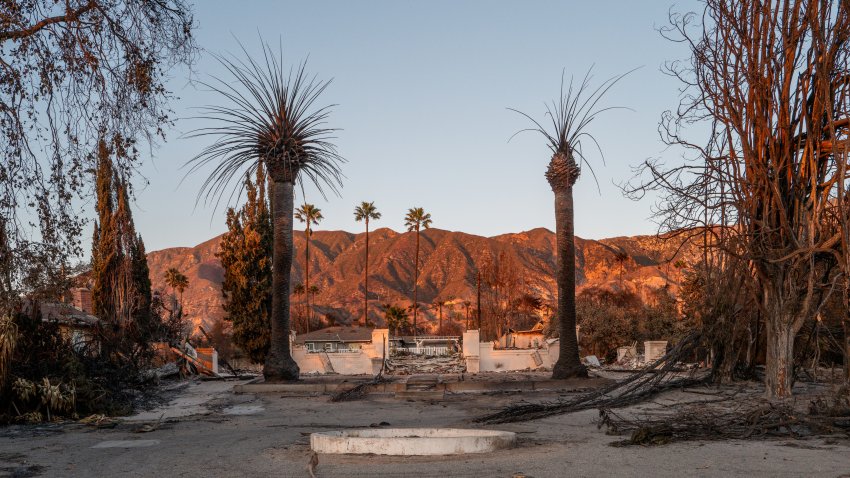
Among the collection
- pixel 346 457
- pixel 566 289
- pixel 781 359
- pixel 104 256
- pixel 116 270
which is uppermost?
pixel 104 256

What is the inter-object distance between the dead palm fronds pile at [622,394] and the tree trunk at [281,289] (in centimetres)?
932

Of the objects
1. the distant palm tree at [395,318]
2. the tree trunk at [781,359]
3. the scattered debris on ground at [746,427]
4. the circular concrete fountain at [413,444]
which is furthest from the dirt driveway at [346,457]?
the distant palm tree at [395,318]

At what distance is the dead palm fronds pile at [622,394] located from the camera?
15391 mm

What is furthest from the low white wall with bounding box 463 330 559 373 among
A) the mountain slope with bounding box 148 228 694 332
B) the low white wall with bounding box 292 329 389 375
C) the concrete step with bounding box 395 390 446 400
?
the mountain slope with bounding box 148 228 694 332

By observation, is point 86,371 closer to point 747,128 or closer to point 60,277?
point 60,277

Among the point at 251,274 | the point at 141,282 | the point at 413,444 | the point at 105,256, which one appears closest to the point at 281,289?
the point at 105,256

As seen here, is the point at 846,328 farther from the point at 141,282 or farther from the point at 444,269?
the point at 444,269

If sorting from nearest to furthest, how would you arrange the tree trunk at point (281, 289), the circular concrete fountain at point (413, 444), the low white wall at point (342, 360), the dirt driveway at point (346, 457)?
1. the dirt driveway at point (346, 457)
2. the circular concrete fountain at point (413, 444)
3. the tree trunk at point (281, 289)
4. the low white wall at point (342, 360)

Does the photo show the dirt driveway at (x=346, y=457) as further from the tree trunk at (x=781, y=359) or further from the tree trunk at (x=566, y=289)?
the tree trunk at (x=566, y=289)

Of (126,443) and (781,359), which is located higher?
(781,359)

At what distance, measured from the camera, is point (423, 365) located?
33625 mm

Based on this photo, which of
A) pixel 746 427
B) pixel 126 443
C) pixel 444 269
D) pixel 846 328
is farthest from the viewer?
pixel 444 269

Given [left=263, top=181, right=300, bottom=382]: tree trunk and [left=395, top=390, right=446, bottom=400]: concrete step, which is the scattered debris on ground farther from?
[left=263, top=181, right=300, bottom=382]: tree trunk

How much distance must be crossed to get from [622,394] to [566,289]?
7.47 metres
